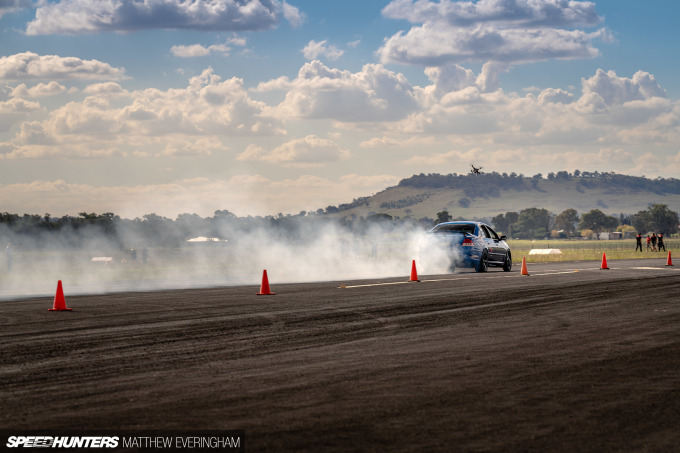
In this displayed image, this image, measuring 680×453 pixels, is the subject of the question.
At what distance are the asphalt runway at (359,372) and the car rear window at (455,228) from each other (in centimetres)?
1121

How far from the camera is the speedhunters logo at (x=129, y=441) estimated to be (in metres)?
5.77

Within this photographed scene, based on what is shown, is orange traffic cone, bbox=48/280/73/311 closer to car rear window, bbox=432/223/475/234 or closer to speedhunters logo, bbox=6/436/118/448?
speedhunters logo, bbox=6/436/118/448

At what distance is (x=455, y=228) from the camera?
2839 centimetres

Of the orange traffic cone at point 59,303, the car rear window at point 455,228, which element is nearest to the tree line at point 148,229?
the car rear window at point 455,228

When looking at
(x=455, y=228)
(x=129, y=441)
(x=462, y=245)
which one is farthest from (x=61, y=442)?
(x=455, y=228)

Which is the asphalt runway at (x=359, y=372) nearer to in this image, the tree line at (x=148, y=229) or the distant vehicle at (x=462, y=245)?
the distant vehicle at (x=462, y=245)

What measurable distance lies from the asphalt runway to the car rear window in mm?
11207

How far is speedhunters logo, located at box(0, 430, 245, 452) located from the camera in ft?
18.9

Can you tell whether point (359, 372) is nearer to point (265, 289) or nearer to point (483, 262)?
point (265, 289)

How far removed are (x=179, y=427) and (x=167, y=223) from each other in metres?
70.3

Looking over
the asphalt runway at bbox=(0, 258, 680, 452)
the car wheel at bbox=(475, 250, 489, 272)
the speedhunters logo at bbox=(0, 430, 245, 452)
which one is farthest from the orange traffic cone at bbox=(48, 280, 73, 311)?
the car wheel at bbox=(475, 250, 489, 272)

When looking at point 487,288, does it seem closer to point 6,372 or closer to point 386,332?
point 386,332

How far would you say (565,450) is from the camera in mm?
5680

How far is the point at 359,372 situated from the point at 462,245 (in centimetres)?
1922
